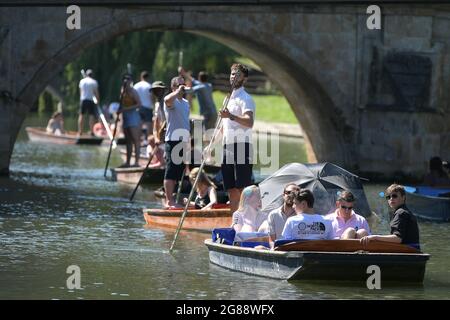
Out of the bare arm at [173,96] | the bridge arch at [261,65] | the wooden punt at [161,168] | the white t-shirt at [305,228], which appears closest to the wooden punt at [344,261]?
the white t-shirt at [305,228]

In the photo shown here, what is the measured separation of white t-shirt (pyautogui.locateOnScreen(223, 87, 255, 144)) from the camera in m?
14.6

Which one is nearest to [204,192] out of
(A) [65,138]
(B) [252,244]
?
(B) [252,244]

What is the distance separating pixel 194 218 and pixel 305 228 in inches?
147

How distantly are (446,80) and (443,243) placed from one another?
866 cm

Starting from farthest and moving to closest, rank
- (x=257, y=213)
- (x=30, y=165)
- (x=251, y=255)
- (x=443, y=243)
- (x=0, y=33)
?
(x=30, y=165)
(x=0, y=33)
(x=443, y=243)
(x=257, y=213)
(x=251, y=255)

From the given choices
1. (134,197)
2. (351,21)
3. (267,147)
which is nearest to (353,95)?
(351,21)

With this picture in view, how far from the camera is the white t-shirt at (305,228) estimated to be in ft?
40.1

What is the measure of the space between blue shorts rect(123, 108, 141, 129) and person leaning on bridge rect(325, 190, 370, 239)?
33.7ft

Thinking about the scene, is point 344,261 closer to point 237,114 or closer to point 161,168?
point 237,114

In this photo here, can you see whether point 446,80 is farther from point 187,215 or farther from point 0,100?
point 187,215

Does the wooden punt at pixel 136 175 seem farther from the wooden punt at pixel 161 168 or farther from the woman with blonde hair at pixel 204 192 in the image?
the woman with blonde hair at pixel 204 192

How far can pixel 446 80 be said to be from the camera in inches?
942

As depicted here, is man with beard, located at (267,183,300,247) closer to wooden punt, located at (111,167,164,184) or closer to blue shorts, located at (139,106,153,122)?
wooden punt, located at (111,167,164,184)

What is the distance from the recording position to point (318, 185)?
15344 millimetres
